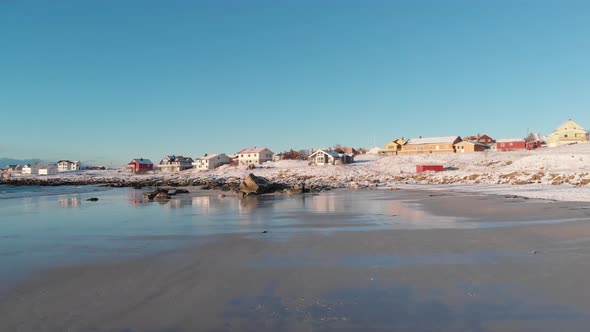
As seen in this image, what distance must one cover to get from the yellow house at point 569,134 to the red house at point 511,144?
353 inches

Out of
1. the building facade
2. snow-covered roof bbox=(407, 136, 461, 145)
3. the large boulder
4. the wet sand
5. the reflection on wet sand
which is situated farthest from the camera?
snow-covered roof bbox=(407, 136, 461, 145)

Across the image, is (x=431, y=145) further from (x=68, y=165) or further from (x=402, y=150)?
(x=68, y=165)

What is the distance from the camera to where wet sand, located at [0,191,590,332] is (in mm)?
4703

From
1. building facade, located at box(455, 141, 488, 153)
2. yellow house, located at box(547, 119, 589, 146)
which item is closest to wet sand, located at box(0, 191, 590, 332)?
building facade, located at box(455, 141, 488, 153)

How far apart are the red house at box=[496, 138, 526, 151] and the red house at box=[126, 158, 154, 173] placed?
325 ft

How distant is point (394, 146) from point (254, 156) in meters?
38.0

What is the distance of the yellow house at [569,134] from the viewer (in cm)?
8219

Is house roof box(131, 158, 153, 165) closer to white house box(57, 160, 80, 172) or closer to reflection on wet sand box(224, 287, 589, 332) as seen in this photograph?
white house box(57, 160, 80, 172)

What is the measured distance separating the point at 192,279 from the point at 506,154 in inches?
2787

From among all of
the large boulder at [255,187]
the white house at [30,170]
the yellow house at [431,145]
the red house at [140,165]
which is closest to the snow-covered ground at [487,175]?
the large boulder at [255,187]

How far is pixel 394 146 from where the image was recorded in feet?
330

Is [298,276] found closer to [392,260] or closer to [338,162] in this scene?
[392,260]

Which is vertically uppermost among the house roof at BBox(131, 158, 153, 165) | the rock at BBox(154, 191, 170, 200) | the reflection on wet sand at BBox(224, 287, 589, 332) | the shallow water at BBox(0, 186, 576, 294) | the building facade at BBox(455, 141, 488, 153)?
the house roof at BBox(131, 158, 153, 165)

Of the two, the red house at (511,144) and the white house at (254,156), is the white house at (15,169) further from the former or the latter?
the red house at (511,144)
